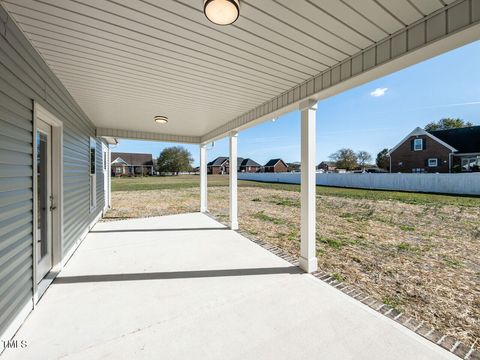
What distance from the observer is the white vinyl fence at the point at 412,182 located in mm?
12148

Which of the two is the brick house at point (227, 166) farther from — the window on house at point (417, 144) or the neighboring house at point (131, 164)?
the window on house at point (417, 144)

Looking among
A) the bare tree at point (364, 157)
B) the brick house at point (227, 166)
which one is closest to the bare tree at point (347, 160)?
the bare tree at point (364, 157)

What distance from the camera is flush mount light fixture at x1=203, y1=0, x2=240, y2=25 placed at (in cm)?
165

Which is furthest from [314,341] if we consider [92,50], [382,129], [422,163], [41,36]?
[382,129]

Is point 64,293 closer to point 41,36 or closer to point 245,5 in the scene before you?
point 41,36

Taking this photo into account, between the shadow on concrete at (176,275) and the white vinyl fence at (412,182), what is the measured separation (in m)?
14.6

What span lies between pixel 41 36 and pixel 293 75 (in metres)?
2.79

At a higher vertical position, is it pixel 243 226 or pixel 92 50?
pixel 92 50

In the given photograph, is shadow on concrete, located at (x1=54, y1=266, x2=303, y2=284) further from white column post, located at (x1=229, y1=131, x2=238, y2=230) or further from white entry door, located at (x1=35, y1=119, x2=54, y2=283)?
white column post, located at (x1=229, y1=131, x2=238, y2=230)

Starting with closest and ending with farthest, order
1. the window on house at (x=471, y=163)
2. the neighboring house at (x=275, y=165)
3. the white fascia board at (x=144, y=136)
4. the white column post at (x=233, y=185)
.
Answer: the white column post at (x=233, y=185), the white fascia board at (x=144, y=136), the window on house at (x=471, y=163), the neighboring house at (x=275, y=165)

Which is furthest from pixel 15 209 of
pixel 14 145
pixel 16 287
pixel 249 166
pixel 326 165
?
pixel 326 165

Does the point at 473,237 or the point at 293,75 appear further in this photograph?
the point at 473,237

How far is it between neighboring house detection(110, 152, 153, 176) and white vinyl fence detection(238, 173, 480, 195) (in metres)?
41.1

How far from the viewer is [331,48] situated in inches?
92.9
